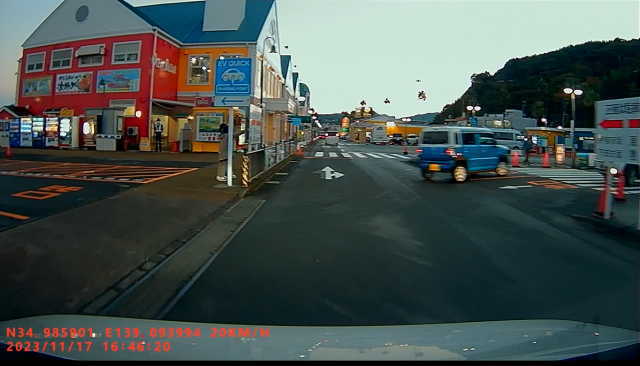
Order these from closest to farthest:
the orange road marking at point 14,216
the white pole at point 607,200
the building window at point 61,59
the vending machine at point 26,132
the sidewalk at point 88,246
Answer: the sidewalk at point 88,246, the orange road marking at point 14,216, the white pole at point 607,200, the vending machine at point 26,132, the building window at point 61,59

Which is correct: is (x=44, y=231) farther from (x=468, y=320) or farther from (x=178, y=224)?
→ (x=468, y=320)

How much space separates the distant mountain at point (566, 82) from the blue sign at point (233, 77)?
60.6 metres

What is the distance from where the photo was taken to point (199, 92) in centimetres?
2825

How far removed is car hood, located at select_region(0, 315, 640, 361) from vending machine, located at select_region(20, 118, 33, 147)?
30.4 metres

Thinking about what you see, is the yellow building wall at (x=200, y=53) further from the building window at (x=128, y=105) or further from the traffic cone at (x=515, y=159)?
the traffic cone at (x=515, y=159)

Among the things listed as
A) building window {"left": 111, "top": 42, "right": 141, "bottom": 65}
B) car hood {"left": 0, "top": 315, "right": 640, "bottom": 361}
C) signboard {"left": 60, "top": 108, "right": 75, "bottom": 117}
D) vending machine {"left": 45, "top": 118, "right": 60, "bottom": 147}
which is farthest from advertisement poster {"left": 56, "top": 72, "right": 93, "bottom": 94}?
car hood {"left": 0, "top": 315, "right": 640, "bottom": 361}

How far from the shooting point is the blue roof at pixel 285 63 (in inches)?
1733

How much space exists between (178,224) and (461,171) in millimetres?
11114

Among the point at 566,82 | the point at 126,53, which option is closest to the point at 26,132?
the point at 126,53

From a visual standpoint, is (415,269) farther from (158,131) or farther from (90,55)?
(90,55)

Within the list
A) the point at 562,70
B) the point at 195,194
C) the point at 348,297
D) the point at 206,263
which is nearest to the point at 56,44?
the point at 195,194

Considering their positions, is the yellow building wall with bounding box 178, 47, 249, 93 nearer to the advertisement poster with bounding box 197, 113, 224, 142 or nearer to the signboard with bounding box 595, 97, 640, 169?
the advertisement poster with bounding box 197, 113, 224, 142

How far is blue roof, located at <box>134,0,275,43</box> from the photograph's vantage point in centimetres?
2850

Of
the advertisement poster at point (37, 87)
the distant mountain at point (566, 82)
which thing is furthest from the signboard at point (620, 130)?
the distant mountain at point (566, 82)
